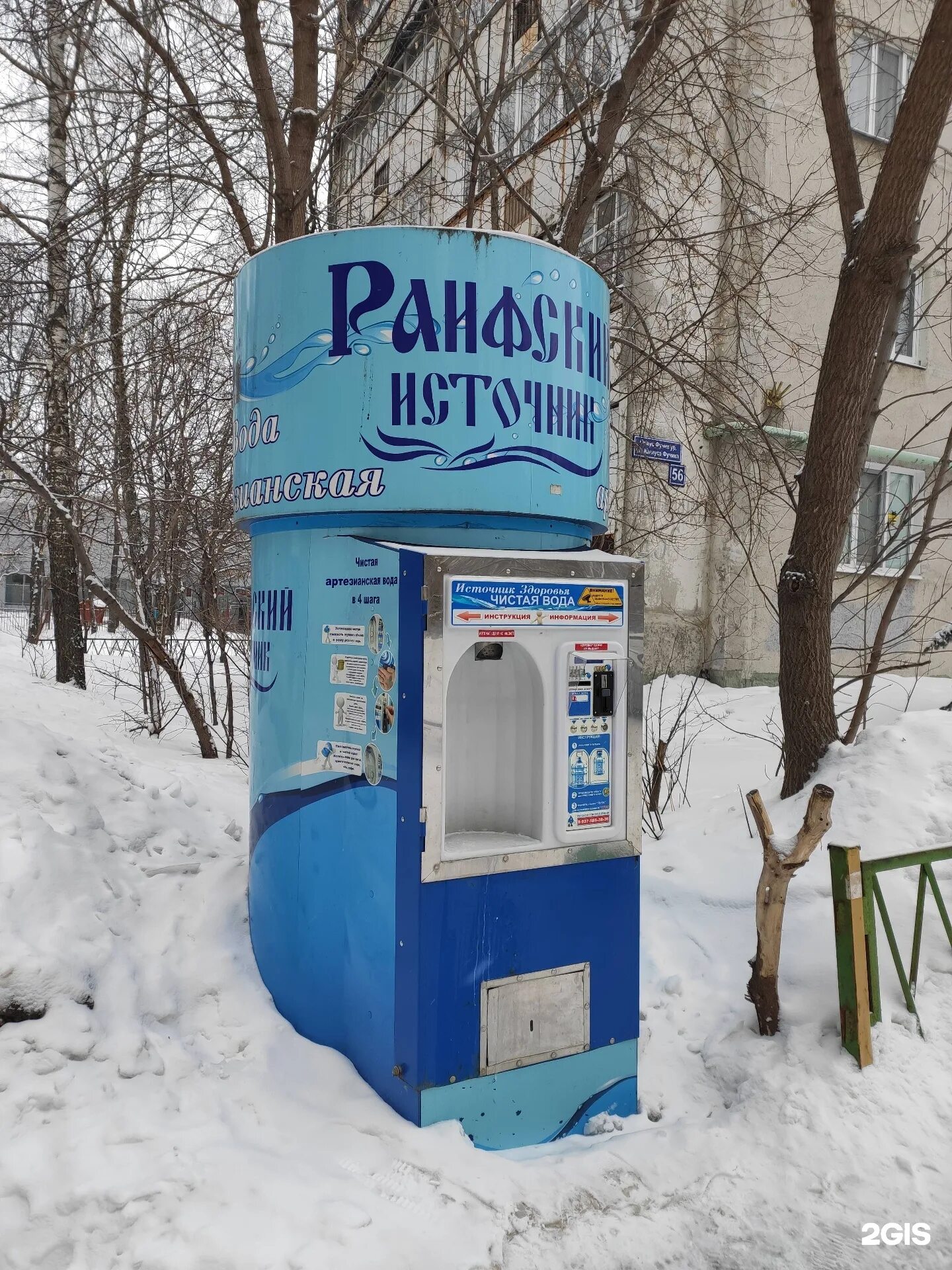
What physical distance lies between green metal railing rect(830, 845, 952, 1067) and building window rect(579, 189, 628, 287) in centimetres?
404

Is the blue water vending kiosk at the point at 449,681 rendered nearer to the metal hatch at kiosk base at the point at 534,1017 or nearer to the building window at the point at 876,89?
the metal hatch at kiosk base at the point at 534,1017

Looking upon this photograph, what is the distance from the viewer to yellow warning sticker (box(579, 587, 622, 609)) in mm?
3289

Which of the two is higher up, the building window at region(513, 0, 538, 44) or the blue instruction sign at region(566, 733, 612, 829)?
the building window at region(513, 0, 538, 44)

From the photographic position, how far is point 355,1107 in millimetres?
3059

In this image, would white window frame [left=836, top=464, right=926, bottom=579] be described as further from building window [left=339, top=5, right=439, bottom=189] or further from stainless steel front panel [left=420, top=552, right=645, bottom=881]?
stainless steel front panel [left=420, top=552, right=645, bottom=881]

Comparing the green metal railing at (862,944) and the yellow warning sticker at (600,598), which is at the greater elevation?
the yellow warning sticker at (600,598)

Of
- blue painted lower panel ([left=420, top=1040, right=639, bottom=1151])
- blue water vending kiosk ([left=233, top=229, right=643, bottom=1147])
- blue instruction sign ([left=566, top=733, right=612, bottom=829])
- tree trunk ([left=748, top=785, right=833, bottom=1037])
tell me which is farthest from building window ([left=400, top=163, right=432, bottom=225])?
blue painted lower panel ([left=420, top=1040, right=639, bottom=1151])

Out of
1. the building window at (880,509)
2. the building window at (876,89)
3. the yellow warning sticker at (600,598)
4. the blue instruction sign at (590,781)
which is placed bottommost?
the blue instruction sign at (590,781)

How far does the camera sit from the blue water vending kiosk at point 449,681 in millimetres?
3029

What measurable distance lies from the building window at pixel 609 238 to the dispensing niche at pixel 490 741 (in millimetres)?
3488

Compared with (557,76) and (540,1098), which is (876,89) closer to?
(557,76)

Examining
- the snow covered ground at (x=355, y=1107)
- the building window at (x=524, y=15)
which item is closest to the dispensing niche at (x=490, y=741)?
the snow covered ground at (x=355, y=1107)

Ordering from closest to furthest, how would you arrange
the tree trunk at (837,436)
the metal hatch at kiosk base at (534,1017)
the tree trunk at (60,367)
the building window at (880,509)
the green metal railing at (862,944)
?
1. the metal hatch at kiosk base at (534,1017)
2. the green metal railing at (862,944)
3. the tree trunk at (837,436)
4. the tree trunk at (60,367)
5. the building window at (880,509)

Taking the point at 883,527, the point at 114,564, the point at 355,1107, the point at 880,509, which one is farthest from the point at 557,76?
the point at 880,509
